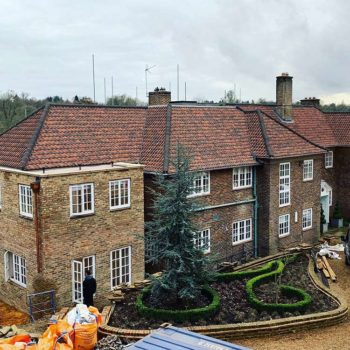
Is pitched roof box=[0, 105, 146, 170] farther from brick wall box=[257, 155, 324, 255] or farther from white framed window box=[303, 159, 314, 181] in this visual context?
white framed window box=[303, 159, 314, 181]

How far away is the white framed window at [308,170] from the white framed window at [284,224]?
10.1 ft

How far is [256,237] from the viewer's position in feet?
96.9

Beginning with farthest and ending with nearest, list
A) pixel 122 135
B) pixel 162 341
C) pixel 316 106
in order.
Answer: pixel 316 106 < pixel 122 135 < pixel 162 341

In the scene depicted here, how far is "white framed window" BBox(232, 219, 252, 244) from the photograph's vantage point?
28.2 m

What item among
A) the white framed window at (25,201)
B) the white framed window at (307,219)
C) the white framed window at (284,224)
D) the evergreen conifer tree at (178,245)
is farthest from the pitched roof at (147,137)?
the evergreen conifer tree at (178,245)

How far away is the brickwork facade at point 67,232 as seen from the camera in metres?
20.0

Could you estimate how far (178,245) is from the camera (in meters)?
19.3

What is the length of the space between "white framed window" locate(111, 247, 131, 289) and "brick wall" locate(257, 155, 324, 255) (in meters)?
9.88

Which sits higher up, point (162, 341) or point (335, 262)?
point (162, 341)

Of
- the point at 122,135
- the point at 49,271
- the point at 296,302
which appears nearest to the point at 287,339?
the point at 296,302

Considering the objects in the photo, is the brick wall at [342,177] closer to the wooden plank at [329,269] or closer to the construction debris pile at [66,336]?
the wooden plank at [329,269]

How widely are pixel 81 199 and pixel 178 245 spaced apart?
481 centimetres

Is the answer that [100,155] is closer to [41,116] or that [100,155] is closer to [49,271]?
[41,116]

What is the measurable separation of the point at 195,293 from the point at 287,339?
12.7 feet
